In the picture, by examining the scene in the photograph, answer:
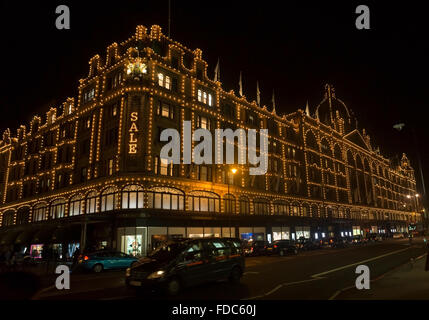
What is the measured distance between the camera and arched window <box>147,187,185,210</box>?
32188 mm

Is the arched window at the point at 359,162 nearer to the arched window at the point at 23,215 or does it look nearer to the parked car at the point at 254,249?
the parked car at the point at 254,249

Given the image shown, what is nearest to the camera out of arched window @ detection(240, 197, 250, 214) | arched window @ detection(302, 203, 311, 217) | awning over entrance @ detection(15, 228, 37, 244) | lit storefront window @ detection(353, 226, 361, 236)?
awning over entrance @ detection(15, 228, 37, 244)

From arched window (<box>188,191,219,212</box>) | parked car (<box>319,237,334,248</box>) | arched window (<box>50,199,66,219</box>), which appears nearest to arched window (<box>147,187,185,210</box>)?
arched window (<box>188,191,219,212</box>)

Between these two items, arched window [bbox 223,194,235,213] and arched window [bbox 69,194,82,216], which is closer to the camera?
arched window [bbox 69,194,82,216]

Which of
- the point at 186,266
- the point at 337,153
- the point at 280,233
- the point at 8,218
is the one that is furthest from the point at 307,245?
the point at 8,218

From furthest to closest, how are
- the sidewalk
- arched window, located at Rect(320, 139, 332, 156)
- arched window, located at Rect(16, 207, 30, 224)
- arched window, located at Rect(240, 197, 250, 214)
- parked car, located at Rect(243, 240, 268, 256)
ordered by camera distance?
arched window, located at Rect(320, 139, 332, 156)
arched window, located at Rect(16, 207, 30, 224)
arched window, located at Rect(240, 197, 250, 214)
parked car, located at Rect(243, 240, 268, 256)
the sidewalk

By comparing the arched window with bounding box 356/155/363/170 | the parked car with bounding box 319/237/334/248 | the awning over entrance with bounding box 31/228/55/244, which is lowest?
the parked car with bounding box 319/237/334/248

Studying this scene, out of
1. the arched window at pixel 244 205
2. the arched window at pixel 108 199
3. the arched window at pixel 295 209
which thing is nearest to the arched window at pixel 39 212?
the arched window at pixel 108 199

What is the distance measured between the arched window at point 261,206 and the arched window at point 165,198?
1421 cm

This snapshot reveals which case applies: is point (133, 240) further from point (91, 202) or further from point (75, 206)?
point (75, 206)

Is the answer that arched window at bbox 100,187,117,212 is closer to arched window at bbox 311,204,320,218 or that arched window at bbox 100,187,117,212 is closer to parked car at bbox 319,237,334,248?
parked car at bbox 319,237,334,248

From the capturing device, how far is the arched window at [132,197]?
31438 mm

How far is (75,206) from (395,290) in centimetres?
3573

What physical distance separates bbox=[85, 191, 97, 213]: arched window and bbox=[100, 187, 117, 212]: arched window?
1.53 m
